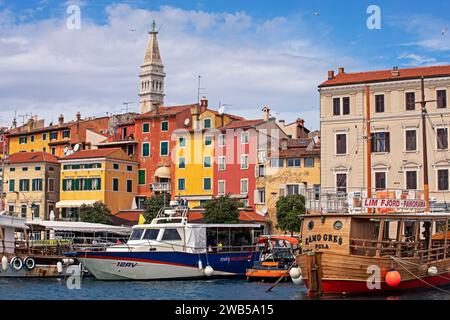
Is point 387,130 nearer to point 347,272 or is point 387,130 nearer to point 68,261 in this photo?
point 68,261

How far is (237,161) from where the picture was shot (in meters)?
→ 61.6

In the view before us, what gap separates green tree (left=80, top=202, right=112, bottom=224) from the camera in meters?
60.4

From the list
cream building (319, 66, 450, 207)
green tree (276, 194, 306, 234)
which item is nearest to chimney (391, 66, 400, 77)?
cream building (319, 66, 450, 207)

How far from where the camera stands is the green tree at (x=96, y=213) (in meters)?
60.4

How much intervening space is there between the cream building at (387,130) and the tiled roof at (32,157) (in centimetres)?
2685

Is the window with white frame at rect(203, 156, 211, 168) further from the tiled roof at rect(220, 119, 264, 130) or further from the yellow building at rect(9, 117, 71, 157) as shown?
the yellow building at rect(9, 117, 71, 157)

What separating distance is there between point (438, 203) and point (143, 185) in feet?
91.1

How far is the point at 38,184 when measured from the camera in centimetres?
6825

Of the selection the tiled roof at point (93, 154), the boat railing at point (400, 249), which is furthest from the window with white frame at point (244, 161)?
the boat railing at point (400, 249)

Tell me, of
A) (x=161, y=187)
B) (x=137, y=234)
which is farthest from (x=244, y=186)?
(x=137, y=234)

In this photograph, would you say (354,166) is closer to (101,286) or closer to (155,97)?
(101,286)

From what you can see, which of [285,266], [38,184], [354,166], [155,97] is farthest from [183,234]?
[155,97]

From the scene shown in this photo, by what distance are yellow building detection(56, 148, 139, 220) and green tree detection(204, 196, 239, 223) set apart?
12.1 metres

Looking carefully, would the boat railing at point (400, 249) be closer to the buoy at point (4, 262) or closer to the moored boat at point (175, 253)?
the moored boat at point (175, 253)
